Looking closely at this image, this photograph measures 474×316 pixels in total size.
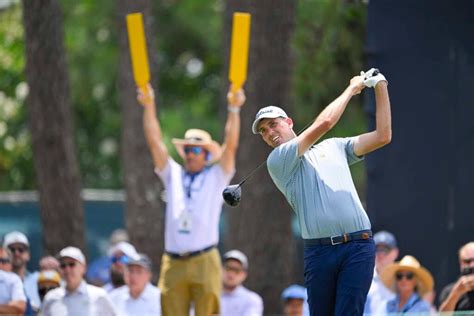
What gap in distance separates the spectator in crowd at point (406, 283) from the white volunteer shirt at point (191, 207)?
170 centimetres

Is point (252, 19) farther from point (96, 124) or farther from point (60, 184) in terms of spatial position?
point (96, 124)

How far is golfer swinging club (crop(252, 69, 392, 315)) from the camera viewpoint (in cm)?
875

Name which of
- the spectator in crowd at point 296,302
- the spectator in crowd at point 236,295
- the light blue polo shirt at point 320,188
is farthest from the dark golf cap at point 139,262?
the light blue polo shirt at point 320,188

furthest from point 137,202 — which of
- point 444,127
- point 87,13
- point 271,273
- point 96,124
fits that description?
point 96,124

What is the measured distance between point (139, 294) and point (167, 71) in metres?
14.9

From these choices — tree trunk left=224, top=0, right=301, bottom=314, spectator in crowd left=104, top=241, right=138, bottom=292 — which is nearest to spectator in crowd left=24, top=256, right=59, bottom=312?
spectator in crowd left=104, top=241, right=138, bottom=292

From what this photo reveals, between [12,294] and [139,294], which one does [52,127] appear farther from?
[12,294]

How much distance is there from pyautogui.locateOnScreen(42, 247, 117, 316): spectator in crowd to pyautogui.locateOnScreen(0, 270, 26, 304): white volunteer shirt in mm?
315

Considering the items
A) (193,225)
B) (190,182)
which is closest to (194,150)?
(190,182)

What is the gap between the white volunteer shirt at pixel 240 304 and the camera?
13.5 metres

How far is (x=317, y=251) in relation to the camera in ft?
29.0

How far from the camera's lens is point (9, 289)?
12.7 m

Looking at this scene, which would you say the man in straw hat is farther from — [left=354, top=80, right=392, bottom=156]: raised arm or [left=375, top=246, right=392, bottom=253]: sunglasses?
[left=354, top=80, right=392, bottom=156]: raised arm

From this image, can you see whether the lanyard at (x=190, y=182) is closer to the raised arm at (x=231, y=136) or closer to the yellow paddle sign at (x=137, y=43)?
the raised arm at (x=231, y=136)
